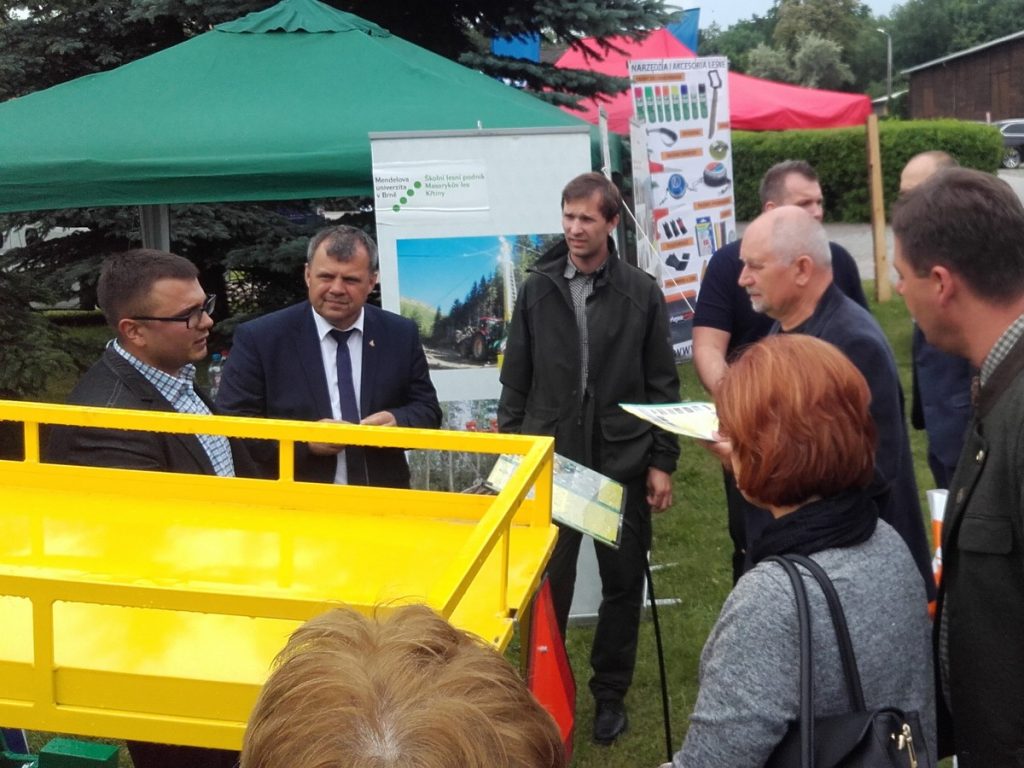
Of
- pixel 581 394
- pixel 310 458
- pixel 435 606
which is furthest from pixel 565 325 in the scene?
pixel 435 606

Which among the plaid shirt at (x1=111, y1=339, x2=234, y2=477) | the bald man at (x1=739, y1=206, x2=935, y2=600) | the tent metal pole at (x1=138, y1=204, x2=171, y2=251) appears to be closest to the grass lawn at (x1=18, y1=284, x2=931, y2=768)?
the bald man at (x1=739, y1=206, x2=935, y2=600)

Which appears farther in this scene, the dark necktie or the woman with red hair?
the dark necktie

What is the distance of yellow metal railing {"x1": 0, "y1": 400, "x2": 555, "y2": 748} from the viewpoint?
1444 mm

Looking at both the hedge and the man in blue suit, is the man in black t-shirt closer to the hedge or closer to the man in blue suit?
the man in blue suit

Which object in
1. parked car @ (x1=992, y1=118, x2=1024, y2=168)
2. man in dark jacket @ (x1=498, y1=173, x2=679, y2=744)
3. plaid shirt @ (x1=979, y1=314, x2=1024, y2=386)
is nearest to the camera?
plaid shirt @ (x1=979, y1=314, x2=1024, y2=386)

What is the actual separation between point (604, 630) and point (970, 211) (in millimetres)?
2528

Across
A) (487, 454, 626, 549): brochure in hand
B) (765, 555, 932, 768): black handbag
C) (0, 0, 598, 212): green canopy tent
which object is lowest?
(765, 555, 932, 768): black handbag

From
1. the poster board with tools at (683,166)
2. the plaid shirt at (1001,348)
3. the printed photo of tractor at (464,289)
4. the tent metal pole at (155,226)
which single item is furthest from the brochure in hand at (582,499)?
the poster board with tools at (683,166)

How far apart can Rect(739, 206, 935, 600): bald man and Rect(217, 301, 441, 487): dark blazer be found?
125 cm

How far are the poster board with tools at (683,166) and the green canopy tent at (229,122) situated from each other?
131 inches

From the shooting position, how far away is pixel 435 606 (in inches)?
50.0

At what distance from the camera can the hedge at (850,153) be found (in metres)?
24.0

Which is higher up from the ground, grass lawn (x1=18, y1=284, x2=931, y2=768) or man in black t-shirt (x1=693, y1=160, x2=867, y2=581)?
man in black t-shirt (x1=693, y1=160, x2=867, y2=581)

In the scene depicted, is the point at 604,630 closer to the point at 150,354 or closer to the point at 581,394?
the point at 581,394
